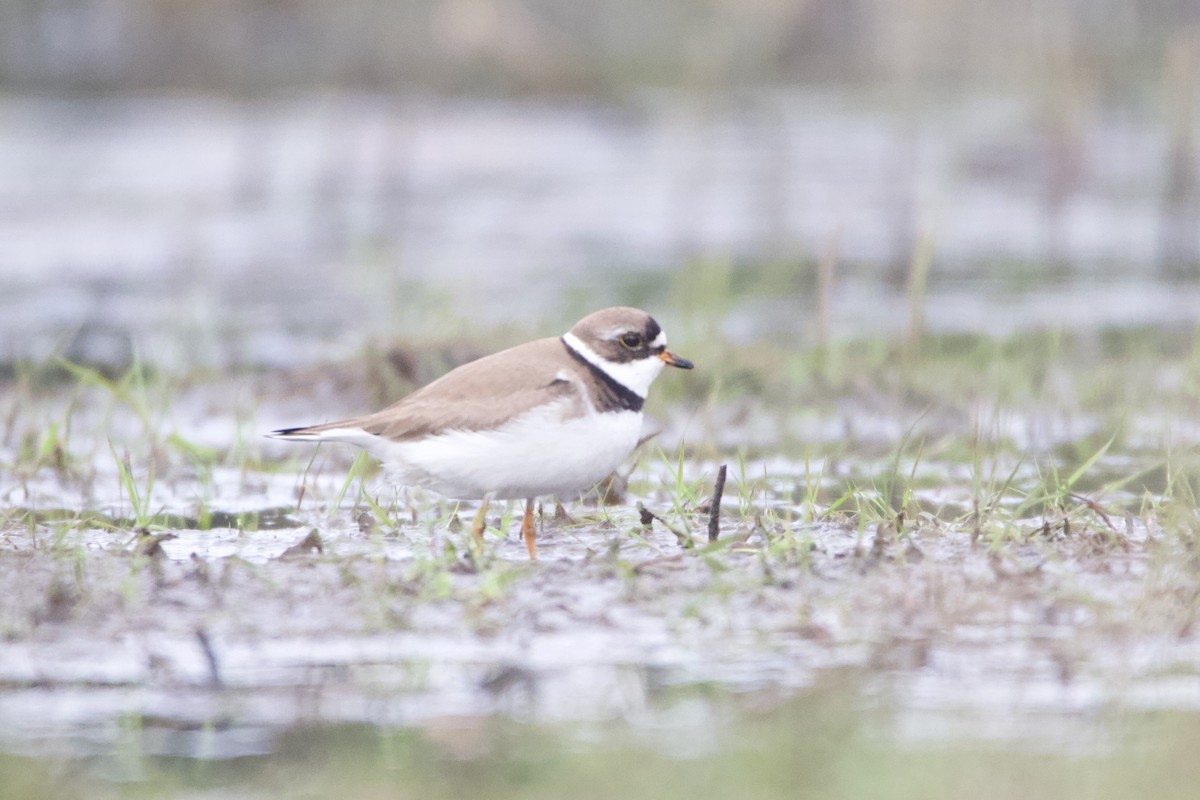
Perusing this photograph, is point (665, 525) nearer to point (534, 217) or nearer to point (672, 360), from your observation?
point (672, 360)

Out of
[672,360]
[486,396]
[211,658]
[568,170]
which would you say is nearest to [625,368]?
[672,360]

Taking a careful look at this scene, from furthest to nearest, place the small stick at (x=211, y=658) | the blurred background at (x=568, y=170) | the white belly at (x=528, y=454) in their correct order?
the blurred background at (x=568, y=170) → the white belly at (x=528, y=454) → the small stick at (x=211, y=658)

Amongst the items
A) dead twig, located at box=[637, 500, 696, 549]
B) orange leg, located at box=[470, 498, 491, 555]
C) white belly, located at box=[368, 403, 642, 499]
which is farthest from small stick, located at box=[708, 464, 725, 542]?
orange leg, located at box=[470, 498, 491, 555]

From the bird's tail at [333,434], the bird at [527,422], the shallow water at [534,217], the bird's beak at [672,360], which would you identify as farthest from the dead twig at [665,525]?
the shallow water at [534,217]

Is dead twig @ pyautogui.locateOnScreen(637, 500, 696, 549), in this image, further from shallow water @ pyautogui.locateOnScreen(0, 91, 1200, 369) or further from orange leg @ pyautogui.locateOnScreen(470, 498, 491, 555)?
shallow water @ pyautogui.locateOnScreen(0, 91, 1200, 369)

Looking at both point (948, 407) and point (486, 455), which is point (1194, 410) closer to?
point (948, 407)

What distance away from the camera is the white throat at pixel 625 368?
5809mm

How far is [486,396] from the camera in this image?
562 cm

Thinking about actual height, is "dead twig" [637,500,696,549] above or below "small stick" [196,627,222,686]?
above

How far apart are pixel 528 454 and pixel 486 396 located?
30 centimetres

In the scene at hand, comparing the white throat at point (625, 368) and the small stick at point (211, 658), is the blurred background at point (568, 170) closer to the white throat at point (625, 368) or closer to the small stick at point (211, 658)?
the white throat at point (625, 368)

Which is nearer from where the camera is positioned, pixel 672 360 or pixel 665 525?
pixel 665 525

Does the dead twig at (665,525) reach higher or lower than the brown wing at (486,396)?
lower

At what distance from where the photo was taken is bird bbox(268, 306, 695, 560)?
5.45 m
